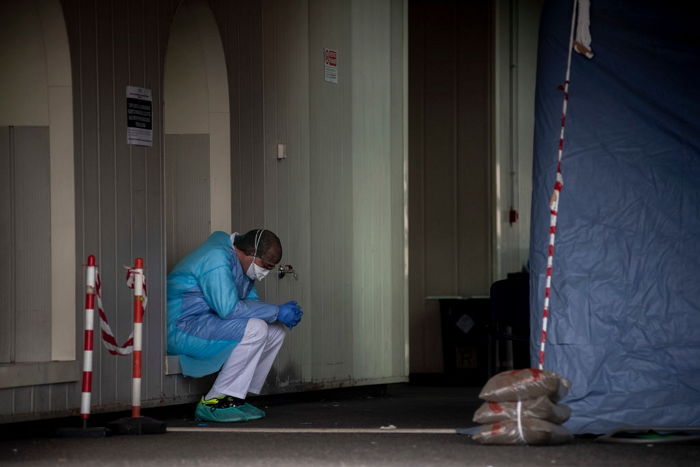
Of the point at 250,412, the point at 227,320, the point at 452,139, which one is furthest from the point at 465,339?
the point at 227,320

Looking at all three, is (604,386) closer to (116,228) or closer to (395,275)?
(116,228)

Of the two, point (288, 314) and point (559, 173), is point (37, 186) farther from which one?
point (559, 173)

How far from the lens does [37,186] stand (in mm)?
7961

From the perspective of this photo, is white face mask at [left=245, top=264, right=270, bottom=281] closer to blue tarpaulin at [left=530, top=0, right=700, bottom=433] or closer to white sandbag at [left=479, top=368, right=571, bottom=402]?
blue tarpaulin at [left=530, top=0, right=700, bottom=433]

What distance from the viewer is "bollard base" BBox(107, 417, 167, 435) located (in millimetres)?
7355

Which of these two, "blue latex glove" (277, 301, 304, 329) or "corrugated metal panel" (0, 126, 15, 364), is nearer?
"corrugated metal panel" (0, 126, 15, 364)

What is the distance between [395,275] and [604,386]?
14.3 feet

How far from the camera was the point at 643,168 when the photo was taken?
24.4 ft

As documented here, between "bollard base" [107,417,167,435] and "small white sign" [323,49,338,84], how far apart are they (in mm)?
4021

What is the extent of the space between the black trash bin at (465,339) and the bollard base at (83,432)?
663cm

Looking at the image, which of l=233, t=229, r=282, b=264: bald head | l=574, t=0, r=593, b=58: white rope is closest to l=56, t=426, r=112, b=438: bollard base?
l=233, t=229, r=282, b=264: bald head

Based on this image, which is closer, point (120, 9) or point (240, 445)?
point (240, 445)

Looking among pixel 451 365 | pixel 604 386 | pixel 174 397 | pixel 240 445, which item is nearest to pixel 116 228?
pixel 174 397

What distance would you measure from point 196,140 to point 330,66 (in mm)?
1656
